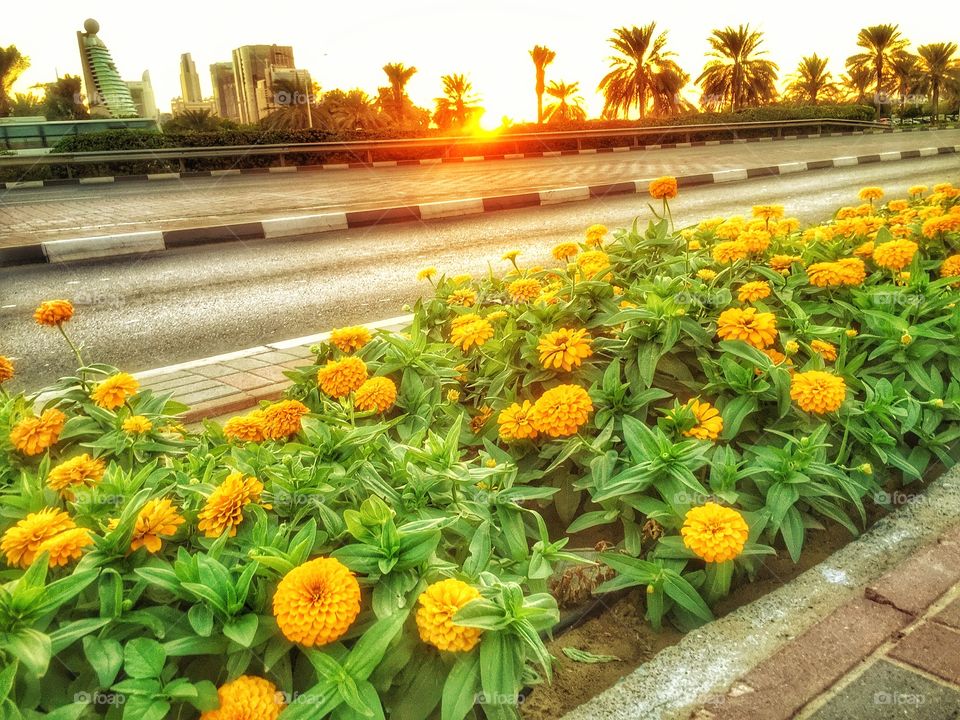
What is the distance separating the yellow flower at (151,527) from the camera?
1.33 metres

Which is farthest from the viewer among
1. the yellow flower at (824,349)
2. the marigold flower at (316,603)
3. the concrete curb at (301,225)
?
the concrete curb at (301,225)

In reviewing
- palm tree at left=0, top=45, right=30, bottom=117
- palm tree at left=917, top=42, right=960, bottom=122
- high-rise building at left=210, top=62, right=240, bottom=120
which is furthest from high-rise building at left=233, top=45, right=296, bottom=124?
palm tree at left=917, top=42, right=960, bottom=122

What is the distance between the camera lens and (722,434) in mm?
1970

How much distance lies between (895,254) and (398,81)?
135ft

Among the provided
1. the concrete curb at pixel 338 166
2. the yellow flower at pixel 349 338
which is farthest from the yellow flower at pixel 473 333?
the concrete curb at pixel 338 166

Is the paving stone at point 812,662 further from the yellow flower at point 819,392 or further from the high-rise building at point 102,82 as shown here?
the high-rise building at point 102,82

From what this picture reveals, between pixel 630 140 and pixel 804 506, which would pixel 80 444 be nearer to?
pixel 804 506

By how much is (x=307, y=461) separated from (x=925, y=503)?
1.63 metres

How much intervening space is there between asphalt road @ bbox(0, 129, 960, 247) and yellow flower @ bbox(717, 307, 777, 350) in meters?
6.92

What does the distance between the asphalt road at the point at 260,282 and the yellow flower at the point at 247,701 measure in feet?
9.40

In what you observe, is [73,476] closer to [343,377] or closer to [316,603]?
[343,377]

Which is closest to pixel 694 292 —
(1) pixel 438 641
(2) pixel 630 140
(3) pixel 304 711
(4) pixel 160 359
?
(1) pixel 438 641

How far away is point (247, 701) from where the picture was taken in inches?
44.2

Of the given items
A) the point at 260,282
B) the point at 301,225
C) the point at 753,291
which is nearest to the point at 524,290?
the point at 753,291
